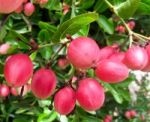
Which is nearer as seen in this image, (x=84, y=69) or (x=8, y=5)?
(x=8, y=5)

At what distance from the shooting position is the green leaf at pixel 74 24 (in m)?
0.53

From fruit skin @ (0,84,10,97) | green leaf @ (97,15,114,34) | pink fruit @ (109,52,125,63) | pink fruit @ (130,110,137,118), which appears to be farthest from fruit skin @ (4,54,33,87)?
pink fruit @ (130,110,137,118)

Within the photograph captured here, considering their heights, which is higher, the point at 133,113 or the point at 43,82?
the point at 43,82

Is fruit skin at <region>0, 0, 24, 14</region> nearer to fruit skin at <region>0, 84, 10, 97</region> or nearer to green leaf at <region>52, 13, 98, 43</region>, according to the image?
green leaf at <region>52, 13, 98, 43</region>

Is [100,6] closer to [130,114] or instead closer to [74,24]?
[74,24]

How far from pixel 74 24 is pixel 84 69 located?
6 cm

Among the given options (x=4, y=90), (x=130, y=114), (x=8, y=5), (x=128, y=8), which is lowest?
(x=130, y=114)

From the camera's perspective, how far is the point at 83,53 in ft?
1.81

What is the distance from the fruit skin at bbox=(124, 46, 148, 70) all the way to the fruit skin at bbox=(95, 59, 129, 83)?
10 millimetres

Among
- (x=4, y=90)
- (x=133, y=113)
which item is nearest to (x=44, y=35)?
(x=4, y=90)

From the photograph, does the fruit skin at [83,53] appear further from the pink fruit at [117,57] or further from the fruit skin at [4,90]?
the fruit skin at [4,90]

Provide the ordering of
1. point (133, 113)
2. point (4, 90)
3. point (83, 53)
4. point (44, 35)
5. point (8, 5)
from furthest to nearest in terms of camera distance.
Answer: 1. point (133, 113)
2. point (4, 90)
3. point (44, 35)
4. point (83, 53)
5. point (8, 5)

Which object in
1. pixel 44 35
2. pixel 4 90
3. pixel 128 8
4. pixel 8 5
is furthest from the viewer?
pixel 4 90

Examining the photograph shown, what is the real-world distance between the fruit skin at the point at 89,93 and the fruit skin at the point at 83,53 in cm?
6
